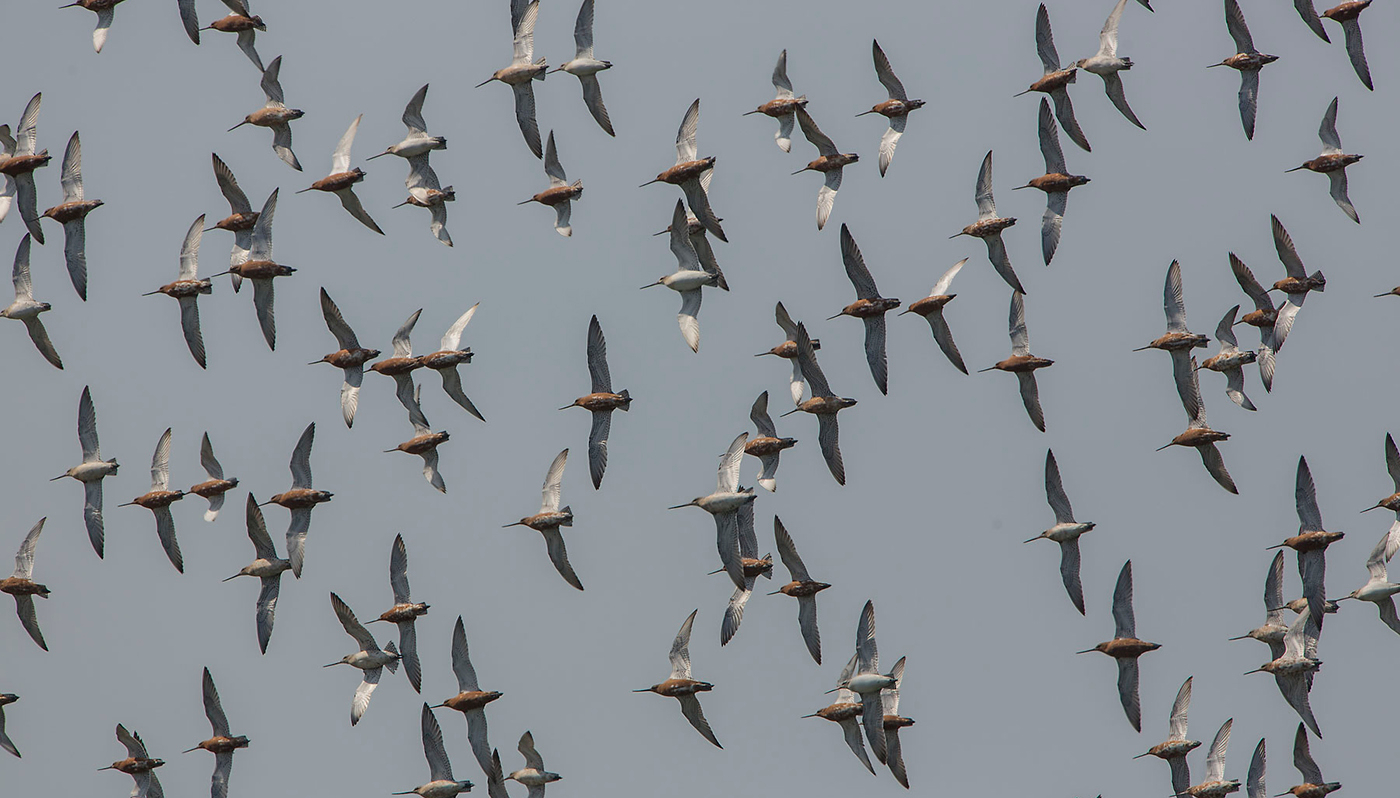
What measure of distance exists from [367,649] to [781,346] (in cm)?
1648

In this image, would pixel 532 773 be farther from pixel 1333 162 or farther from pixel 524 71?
pixel 1333 162

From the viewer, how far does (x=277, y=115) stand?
6412cm

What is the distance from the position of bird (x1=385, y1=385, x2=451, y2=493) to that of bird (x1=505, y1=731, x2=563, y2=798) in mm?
8790

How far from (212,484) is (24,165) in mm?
11669

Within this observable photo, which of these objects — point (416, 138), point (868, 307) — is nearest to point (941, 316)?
point (868, 307)

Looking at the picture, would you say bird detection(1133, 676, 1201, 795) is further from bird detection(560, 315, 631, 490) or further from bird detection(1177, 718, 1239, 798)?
bird detection(560, 315, 631, 490)

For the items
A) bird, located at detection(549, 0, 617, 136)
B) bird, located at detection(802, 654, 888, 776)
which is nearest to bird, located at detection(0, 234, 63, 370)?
bird, located at detection(549, 0, 617, 136)

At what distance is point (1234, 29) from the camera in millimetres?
64500

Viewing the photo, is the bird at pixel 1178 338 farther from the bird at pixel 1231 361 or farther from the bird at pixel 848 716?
the bird at pixel 848 716

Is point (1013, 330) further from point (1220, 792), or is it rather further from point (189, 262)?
point (189, 262)

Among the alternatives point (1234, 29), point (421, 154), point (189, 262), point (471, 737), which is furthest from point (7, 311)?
point (1234, 29)

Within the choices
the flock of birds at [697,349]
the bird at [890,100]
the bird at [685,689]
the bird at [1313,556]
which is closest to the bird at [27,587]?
the flock of birds at [697,349]

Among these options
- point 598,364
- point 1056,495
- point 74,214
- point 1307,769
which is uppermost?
point 74,214

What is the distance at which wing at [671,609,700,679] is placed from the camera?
212 ft
